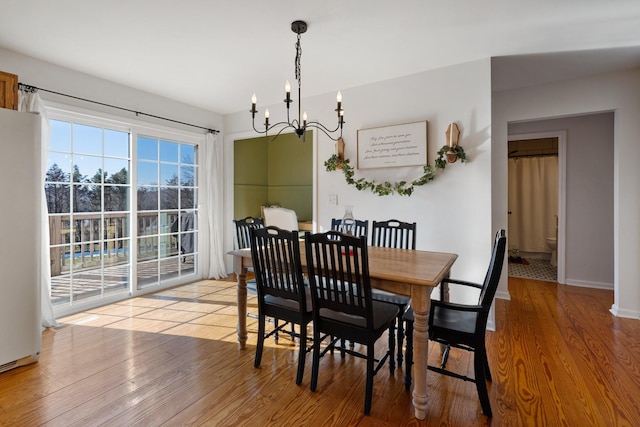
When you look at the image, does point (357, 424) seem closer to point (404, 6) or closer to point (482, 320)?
point (482, 320)

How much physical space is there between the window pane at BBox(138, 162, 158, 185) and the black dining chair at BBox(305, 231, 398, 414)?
3069mm

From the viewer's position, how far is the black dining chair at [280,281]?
203 centimetres

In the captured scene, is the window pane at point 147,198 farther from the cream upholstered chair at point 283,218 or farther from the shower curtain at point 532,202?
the shower curtain at point 532,202

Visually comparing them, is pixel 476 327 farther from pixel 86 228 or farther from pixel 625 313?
pixel 86 228

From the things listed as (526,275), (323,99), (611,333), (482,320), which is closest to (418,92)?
(323,99)

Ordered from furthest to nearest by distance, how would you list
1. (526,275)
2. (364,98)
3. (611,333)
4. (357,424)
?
(526,275)
(364,98)
(611,333)
(357,424)

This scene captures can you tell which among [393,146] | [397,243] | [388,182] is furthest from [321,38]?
[397,243]

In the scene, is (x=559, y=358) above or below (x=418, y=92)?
below

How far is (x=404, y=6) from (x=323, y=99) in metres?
1.83

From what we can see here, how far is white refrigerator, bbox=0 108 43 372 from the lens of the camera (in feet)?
7.11

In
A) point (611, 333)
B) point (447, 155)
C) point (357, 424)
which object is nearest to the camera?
point (357, 424)

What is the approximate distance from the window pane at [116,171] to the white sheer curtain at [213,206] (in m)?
1.07

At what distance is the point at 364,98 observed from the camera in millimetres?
3654

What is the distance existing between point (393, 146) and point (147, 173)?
3076 mm
